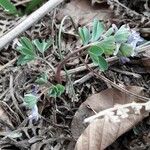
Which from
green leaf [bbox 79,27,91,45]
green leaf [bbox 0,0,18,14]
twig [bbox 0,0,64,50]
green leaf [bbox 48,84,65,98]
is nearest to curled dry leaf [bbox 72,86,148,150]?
green leaf [bbox 48,84,65,98]

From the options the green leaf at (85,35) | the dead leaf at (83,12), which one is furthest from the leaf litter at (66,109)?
the green leaf at (85,35)

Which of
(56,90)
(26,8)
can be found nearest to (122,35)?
(56,90)

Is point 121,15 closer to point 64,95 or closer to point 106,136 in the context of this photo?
point 64,95

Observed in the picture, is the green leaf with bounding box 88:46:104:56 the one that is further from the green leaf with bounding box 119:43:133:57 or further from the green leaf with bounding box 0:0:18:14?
the green leaf with bounding box 0:0:18:14

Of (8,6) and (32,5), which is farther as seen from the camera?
(32,5)

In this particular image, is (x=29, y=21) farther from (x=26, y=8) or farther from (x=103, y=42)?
(x=103, y=42)
